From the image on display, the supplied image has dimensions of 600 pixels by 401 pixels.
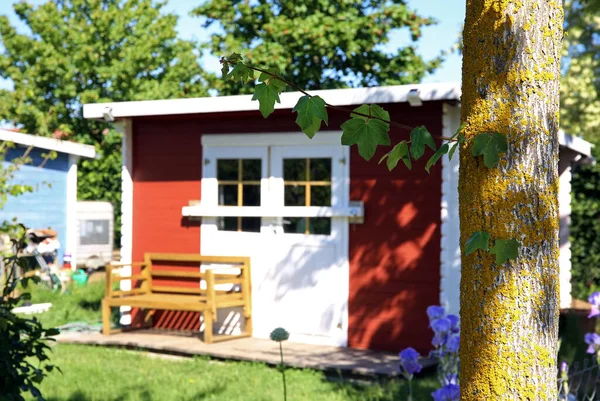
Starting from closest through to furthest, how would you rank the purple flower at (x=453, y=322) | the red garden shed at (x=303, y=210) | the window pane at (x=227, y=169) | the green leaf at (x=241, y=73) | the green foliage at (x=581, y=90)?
the green leaf at (x=241, y=73) → the purple flower at (x=453, y=322) → the red garden shed at (x=303, y=210) → the window pane at (x=227, y=169) → the green foliage at (x=581, y=90)

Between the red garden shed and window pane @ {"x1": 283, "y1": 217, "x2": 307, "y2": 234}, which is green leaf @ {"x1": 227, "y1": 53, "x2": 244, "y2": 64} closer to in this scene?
the red garden shed

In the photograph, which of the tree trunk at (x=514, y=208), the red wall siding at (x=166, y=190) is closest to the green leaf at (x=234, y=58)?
the tree trunk at (x=514, y=208)

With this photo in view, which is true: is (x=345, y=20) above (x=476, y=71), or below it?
above

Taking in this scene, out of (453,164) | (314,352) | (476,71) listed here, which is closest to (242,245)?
(314,352)

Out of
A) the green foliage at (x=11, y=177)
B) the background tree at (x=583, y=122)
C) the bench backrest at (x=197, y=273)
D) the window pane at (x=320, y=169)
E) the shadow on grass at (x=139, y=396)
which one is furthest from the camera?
the background tree at (x=583, y=122)

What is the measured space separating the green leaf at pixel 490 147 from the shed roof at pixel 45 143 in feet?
40.9

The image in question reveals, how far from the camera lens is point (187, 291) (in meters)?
9.79

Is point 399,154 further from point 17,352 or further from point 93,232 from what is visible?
point 93,232

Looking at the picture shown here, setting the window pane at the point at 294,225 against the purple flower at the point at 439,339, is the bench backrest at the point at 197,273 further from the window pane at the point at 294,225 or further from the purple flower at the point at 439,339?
the purple flower at the point at 439,339

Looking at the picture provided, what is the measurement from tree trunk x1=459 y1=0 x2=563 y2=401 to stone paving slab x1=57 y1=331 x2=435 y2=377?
550 cm

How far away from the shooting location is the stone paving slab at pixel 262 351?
7.83 meters

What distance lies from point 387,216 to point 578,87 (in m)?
19.4

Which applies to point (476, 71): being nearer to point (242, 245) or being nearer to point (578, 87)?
point (242, 245)

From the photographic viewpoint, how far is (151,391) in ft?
22.7
